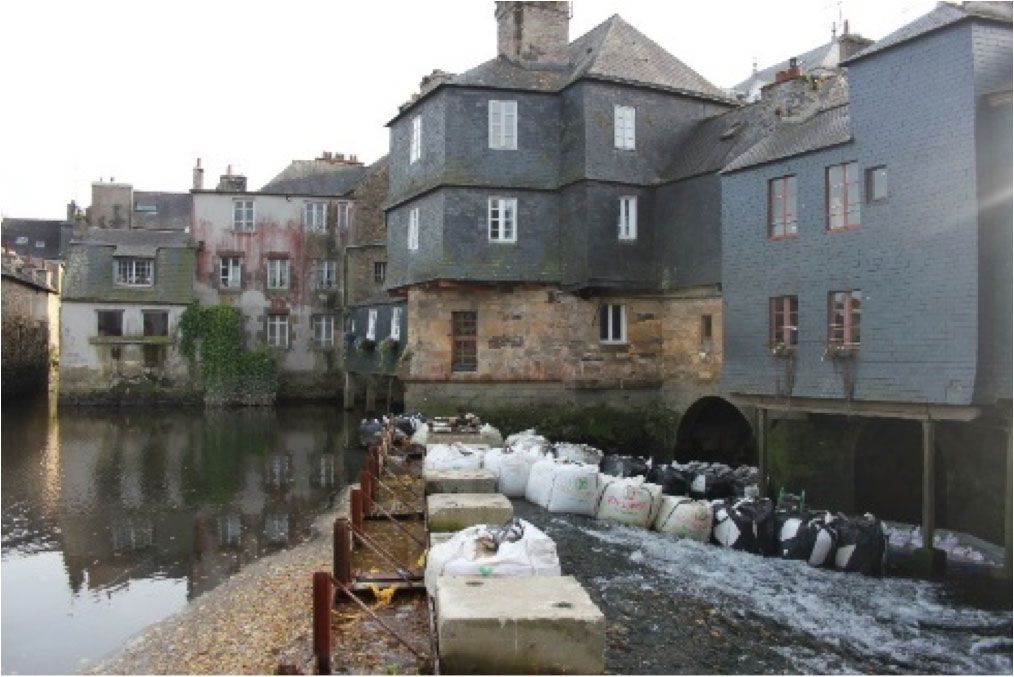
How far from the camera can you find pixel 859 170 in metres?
17.9

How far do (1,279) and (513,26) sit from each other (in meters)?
31.8

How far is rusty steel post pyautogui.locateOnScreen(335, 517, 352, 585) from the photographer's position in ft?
34.4

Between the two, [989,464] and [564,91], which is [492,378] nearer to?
[564,91]

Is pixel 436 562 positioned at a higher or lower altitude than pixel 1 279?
lower

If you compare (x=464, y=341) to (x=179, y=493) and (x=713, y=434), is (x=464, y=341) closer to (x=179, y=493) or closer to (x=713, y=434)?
(x=713, y=434)

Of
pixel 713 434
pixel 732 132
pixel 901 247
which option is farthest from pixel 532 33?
pixel 901 247

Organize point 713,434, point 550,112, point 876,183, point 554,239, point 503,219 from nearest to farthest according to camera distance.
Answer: point 876,183, point 713,434, point 503,219, point 554,239, point 550,112

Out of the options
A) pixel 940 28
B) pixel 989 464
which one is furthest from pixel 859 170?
pixel 989 464

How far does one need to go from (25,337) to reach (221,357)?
49.2 ft

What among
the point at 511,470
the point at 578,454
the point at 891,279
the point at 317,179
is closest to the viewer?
the point at 891,279

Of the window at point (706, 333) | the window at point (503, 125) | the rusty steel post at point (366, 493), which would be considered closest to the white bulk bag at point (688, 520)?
the rusty steel post at point (366, 493)

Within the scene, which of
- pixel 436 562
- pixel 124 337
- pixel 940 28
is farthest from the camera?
pixel 124 337

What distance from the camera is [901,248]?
16688 millimetres

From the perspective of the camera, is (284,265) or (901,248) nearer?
(901,248)
